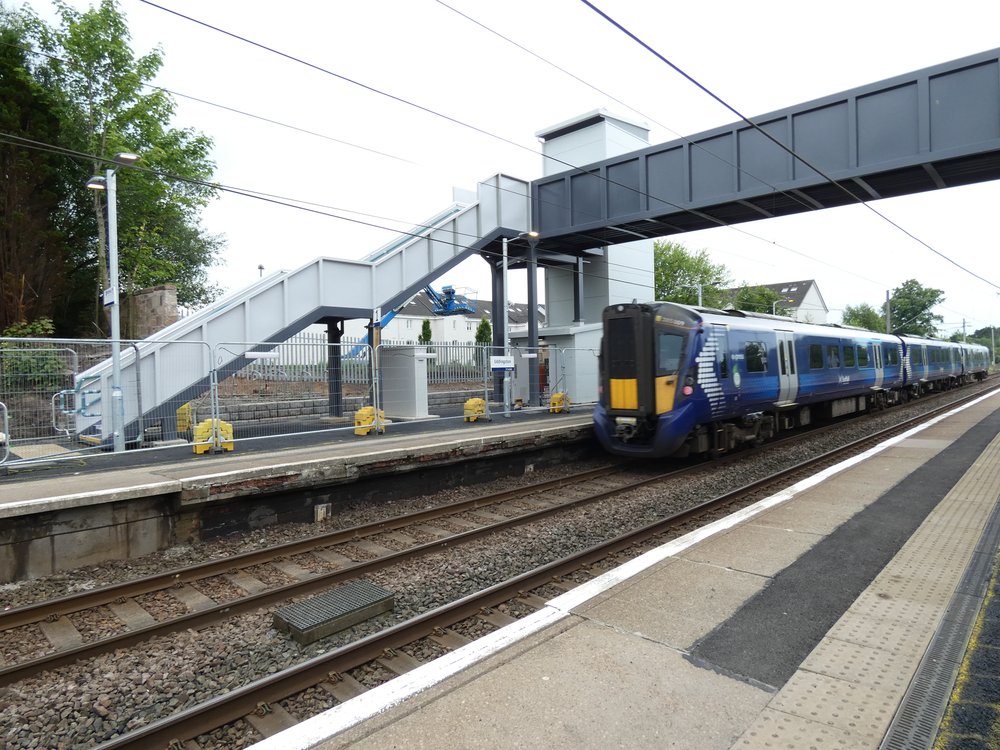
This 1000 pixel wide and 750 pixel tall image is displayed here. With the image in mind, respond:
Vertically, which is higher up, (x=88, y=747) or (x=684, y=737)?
(x=684, y=737)

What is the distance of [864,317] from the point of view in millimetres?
74500

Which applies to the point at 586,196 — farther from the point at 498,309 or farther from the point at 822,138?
the point at 822,138

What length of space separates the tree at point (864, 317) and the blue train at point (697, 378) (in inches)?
2611

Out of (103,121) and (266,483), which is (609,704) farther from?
(103,121)

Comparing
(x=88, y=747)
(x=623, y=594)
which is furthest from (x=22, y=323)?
(x=623, y=594)

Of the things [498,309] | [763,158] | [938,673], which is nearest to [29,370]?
[938,673]

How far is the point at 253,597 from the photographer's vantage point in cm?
538

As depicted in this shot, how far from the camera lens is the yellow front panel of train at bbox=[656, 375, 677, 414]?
10523 mm

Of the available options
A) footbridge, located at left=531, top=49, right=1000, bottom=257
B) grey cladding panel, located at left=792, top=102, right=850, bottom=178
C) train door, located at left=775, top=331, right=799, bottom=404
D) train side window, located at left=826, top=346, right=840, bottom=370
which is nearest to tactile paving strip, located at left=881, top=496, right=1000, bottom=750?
footbridge, located at left=531, top=49, right=1000, bottom=257

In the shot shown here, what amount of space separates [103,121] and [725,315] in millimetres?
22729

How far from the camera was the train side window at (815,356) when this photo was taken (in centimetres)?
1471

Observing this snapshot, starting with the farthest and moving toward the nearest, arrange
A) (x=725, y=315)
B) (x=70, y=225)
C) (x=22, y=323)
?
(x=70, y=225), (x=22, y=323), (x=725, y=315)

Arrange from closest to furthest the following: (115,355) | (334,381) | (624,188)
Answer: (115,355)
(334,381)
(624,188)

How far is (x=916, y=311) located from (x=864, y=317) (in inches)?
215
